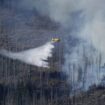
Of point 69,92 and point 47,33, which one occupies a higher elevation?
point 47,33

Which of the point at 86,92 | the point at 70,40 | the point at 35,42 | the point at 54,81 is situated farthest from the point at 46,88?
the point at 35,42

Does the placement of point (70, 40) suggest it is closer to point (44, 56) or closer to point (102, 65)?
point (44, 56)

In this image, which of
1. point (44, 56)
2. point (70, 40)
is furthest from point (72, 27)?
point (44, 56)

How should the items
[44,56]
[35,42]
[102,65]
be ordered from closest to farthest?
[102,65]
[44,56]
[35,42]

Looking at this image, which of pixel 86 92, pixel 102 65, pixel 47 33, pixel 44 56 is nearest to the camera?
pixel 86 92

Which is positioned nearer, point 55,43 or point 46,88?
point 46,88

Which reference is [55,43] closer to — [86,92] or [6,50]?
[6,50]
